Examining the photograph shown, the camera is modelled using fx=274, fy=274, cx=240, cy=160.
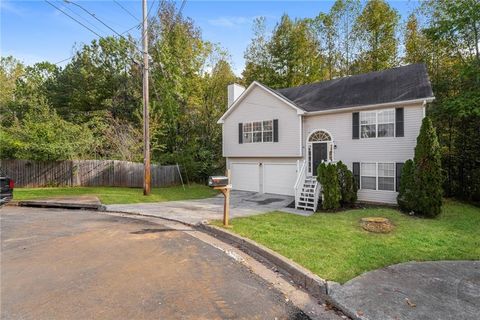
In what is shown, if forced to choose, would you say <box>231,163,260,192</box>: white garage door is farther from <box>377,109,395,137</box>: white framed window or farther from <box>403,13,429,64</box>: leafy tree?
<box>403,13,429,64</box>: leafy tree

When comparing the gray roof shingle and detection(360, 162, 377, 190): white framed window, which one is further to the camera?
detection(360, 162, 377, 190): white framed window

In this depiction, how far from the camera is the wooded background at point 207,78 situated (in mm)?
13648

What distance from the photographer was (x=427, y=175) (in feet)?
30.8

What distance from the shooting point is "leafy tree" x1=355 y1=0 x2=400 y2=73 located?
A: 2112 centimetres

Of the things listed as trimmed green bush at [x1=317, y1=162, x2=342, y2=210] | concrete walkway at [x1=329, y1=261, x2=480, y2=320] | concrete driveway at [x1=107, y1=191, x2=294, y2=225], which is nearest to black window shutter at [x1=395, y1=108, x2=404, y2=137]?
trimmed green bush at [x1=317, y1=162, x2=342, y2=210]

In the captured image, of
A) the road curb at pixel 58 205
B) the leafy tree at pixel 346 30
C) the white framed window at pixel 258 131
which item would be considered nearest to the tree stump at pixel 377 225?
the white framed window at pixel 258 131

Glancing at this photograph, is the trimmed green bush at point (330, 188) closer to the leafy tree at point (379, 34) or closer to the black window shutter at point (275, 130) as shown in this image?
the black window shutter at point (275, 130)

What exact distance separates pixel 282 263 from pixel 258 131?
36.3ft

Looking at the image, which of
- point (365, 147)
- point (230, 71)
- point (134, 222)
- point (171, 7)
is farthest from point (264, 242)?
point (171, 7)

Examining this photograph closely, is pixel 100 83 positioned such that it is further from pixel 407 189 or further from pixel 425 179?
pixel 425 179

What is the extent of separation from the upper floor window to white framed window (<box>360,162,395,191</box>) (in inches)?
50.3

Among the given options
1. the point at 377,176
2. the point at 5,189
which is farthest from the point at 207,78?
the point at 5,189

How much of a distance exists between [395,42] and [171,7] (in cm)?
1879

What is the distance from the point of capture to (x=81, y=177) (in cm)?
1622
